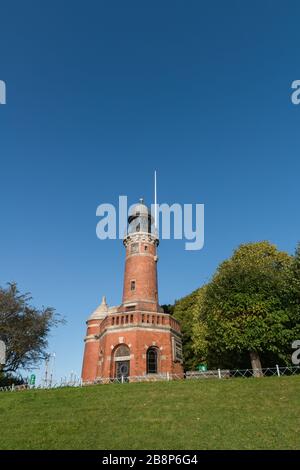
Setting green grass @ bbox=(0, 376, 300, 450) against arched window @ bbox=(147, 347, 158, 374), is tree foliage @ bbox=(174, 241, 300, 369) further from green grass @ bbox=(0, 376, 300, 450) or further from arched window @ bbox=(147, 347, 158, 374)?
green grass @ bbox=(0, 376, 300, 450)

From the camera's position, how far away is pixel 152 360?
4175 cm

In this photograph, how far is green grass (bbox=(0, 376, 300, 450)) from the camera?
16.8m

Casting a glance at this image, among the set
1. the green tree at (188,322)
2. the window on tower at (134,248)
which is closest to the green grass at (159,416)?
the window on tower at (134,248)

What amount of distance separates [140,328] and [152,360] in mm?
3573

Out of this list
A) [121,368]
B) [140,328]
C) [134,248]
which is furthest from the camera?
[134,248]

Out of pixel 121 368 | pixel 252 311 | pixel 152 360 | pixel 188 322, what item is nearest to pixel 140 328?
pixel 152 360

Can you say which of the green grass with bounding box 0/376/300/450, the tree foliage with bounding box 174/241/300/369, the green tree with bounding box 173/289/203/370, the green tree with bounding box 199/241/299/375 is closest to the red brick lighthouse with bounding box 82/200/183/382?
the tree foliage with bounding box 174/241/300/369

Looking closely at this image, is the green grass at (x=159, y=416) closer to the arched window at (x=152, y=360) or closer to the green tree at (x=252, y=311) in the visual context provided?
the green tree at (x=252, y=311)

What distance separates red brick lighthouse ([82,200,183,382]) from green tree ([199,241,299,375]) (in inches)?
222

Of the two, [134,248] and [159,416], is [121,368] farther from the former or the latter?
[159,416]

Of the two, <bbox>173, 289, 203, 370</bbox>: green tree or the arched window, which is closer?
the arched window
